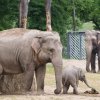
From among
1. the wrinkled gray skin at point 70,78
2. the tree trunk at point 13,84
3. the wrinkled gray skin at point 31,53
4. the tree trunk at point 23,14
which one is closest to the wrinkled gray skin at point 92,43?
the tree trunk at point 23,14

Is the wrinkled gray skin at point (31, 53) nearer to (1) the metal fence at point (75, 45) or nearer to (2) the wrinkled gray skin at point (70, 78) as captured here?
(2) the wrinkled gray skin at point (70, 78)

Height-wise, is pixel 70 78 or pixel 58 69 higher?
pixel 58 69

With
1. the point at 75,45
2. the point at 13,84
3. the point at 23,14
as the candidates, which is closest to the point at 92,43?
the point at 23,14

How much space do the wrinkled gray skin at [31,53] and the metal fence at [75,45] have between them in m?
30.0

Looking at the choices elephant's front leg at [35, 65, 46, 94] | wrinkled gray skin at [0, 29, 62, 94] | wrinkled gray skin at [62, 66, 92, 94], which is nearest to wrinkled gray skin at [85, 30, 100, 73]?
wrinkled gray skin at [62, 66, 92, 94]

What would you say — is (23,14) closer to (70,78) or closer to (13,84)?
(13,84)

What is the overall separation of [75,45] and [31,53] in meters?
A: 30.7

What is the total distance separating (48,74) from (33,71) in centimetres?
851

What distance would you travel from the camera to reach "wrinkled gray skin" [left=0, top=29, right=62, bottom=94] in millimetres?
14266

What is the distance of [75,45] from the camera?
1774 inches

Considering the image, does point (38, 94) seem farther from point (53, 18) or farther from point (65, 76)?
point (53, 18)

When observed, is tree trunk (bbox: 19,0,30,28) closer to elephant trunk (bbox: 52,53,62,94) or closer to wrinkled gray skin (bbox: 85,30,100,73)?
wrinkled gray skin (bbox: 85,30,100,73)

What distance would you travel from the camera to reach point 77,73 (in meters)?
15.7

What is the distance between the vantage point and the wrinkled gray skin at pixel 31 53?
1427 centimetres
